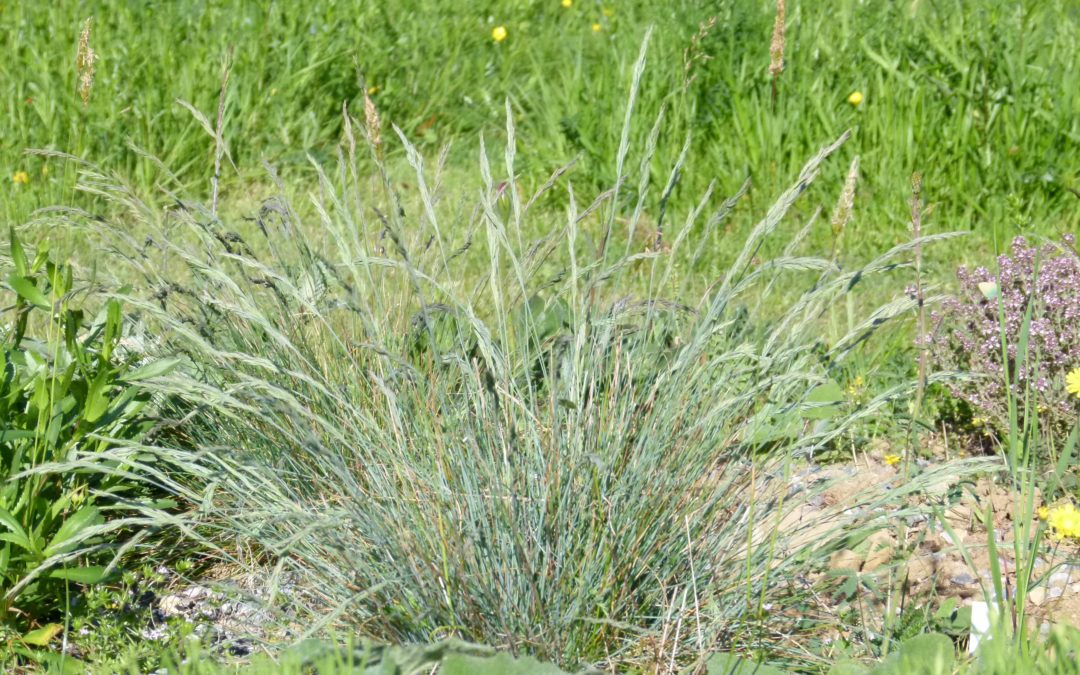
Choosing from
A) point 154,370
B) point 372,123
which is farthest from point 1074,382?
point 154,370

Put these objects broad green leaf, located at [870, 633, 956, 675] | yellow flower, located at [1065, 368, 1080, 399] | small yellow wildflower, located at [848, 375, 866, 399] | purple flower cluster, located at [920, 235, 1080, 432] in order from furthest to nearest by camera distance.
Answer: small yellow wildflower, located at [848, 375, 866, 399] → purple flower cluster, located at [920, 235, 1080, 432] → yellow flower, located at [1065, 368, 1080, 399] → broad green leaf, located at [870, 633, 956, 675]

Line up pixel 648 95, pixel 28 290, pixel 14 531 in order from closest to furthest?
pixel 14 531 → pixel 28 290 → pixel 648 95

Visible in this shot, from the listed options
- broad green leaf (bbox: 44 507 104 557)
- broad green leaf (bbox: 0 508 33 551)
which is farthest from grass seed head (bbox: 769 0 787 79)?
broad green leaf (bbox: 0 508 33 551)

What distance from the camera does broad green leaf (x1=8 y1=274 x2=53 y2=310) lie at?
7.78 feet

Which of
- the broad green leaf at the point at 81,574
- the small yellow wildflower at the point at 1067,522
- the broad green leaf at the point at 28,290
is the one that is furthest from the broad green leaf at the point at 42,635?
the small yellow wildflower at the point at 1067,522

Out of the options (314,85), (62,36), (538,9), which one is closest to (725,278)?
(314,85)

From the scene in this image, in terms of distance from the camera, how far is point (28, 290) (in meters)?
2.39

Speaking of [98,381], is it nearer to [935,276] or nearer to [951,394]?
[951,394]

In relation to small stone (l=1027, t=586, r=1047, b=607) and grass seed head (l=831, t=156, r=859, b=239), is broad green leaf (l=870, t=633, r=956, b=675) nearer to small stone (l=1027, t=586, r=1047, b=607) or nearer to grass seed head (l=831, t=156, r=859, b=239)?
small stone (l=1027, t=586, r=1047, b=607)

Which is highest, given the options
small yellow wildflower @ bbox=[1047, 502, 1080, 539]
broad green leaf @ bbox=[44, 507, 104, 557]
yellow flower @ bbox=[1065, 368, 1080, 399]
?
yellow flower @ bbox=[1065, 368, 1080, 399]

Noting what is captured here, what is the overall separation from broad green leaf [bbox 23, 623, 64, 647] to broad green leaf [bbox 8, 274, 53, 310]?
62cm

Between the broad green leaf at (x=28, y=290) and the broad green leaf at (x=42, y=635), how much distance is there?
24.3 inches

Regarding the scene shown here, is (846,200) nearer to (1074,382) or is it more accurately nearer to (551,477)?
(551,477)

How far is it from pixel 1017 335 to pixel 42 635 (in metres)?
2.29
